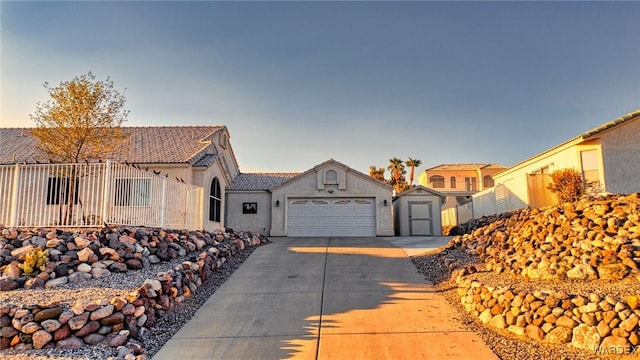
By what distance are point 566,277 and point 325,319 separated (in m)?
4.91

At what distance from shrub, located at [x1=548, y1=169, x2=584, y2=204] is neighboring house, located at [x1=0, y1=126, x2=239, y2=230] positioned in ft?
48.2

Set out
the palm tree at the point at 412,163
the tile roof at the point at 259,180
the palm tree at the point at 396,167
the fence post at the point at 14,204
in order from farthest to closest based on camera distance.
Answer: the palm tree at the point at 412,163 < the palm tree at the point at 396,167 < the tile roof at the point at 259,180 < the fence post at the point at 14,204

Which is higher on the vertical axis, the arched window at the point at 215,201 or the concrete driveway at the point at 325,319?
the arched window at the point at 215,201

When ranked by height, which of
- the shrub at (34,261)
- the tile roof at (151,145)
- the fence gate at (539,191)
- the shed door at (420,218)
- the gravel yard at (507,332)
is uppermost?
the tile roof at (151,145)

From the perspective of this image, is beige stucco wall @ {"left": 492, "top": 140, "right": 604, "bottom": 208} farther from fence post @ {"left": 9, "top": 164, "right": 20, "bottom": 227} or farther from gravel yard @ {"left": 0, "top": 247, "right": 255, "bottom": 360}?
fence post @ {"left": 9, "top": 164, "right": 20, "bottom": 227}

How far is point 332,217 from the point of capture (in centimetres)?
2161

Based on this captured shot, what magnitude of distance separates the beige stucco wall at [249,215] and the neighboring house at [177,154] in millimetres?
1218

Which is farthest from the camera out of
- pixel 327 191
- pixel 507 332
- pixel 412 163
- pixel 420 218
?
pixel 412 163

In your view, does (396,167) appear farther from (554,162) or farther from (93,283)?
(93,283)

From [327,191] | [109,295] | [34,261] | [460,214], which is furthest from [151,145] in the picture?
[460,214]

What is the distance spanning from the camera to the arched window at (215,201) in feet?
58.1

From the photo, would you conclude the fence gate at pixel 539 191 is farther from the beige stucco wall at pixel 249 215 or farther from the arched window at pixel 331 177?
the beige stucco wall at pixel 249 215

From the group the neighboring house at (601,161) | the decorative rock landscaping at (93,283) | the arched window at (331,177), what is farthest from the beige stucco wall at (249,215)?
the neighboring house at (601,161)

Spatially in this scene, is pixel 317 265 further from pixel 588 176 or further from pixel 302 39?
pixel 588 176
